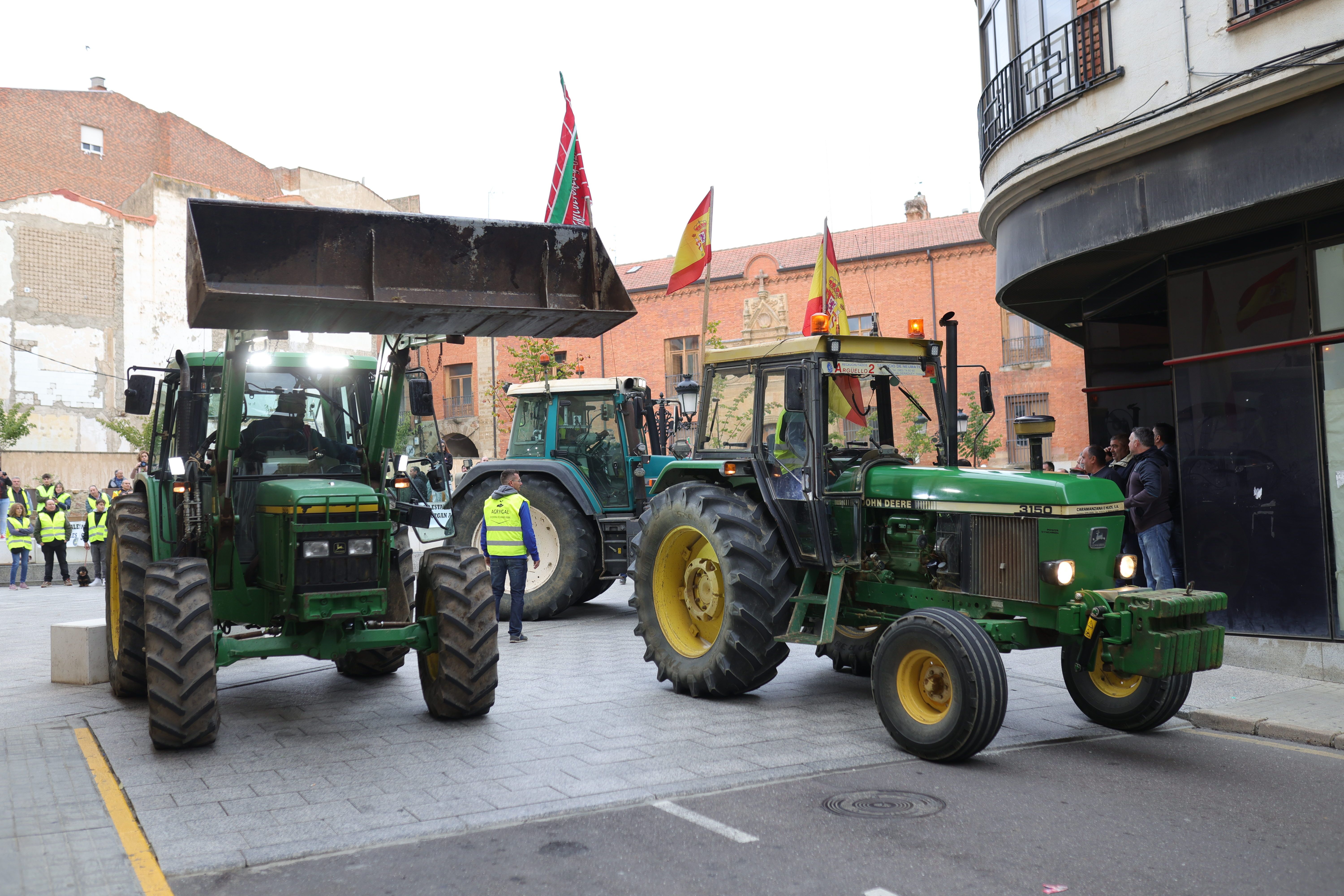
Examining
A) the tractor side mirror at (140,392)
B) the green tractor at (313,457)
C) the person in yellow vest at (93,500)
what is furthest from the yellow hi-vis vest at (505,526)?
the person in yellow vest at (93,500)

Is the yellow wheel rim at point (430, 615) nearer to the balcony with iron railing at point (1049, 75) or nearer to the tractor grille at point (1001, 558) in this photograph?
the tractor grille at point (1001, 558)

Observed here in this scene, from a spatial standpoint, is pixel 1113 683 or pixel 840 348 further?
pixel 840 348

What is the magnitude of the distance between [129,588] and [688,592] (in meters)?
3.93

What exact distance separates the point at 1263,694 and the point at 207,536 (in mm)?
7458

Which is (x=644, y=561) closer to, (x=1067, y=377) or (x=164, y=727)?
(x=164, y=727)

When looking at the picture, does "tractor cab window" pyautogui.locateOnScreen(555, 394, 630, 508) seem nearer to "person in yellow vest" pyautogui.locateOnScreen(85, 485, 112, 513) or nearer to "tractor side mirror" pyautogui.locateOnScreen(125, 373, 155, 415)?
"tractor side mirror" pyautogui.locateOnScreen(125, 373, 155, 415)

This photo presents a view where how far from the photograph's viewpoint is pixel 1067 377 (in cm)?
3269

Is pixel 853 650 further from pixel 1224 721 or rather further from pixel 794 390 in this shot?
pixel 1224 721

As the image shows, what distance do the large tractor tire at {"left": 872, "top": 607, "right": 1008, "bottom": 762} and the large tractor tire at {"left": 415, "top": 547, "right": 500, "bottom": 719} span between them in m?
2.44

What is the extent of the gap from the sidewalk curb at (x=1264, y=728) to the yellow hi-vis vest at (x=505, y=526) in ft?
20.4

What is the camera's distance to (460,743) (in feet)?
21.5

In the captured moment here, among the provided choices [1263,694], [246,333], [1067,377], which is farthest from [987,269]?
[246,333]

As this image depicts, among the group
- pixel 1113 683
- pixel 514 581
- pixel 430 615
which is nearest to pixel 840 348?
pixel 1113 683

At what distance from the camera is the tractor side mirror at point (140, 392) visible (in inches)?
309
